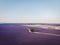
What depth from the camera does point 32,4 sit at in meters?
1.49

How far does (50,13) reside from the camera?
1.51 meters

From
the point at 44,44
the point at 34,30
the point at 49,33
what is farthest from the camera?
the point at 34,30

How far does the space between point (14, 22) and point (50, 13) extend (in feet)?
1.64

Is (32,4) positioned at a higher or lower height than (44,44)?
higher

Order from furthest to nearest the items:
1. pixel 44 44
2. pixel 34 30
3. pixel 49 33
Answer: pixel 34 30, pixel 49 33, pixel 44 44

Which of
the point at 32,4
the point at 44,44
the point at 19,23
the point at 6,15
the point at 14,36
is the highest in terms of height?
the point at 32,4

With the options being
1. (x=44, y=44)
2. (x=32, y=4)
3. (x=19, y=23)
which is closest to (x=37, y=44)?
(x=44, y=44)

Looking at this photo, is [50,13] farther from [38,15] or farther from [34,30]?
[34,30]

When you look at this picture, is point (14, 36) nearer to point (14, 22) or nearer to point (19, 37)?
point (19, 37)

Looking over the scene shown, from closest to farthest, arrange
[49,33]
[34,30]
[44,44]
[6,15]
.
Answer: [44,44] → [6,15] → [49,33] → [34,30]

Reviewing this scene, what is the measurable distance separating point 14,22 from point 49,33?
51 centimetres

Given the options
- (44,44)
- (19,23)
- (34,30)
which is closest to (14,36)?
(19,23)

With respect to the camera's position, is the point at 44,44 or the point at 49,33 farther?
the point at 49,33

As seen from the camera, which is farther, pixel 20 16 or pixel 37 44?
pixel 20 16
